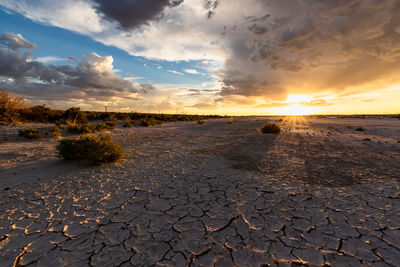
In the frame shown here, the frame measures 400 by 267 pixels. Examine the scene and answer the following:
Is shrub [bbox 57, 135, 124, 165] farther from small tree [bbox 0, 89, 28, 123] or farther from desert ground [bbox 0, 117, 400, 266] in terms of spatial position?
small tree [bbox 0, 89, 28, 123]

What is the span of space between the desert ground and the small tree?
978 centimetres

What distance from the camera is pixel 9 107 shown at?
11586mm

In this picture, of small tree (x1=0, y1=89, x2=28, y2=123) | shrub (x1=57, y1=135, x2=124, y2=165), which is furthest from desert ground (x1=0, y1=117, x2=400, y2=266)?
small tree (x1=0, y1=89, x2=28, y2=123)

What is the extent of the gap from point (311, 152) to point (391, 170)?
234 centimetres

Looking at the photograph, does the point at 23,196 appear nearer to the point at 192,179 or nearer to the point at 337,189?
the point at 192,179

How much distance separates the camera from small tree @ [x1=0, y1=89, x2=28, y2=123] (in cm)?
1110

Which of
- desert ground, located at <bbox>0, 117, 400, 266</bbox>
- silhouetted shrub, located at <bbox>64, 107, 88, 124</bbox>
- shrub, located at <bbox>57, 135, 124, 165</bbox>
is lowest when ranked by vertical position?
desert ground, located at <bbox>0, 117, 400, 266</bbox>

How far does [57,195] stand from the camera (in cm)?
332

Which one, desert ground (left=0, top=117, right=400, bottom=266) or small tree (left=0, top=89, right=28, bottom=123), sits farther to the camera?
small tree (left=0, top=89, right=28, bottom=123)

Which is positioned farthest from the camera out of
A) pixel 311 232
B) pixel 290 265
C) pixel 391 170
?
pixel 391 170

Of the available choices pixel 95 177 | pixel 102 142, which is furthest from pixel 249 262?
pixel 102 142

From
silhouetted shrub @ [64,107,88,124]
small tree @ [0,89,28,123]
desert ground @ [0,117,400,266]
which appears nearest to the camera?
desert ground @ [0,117,400,266]

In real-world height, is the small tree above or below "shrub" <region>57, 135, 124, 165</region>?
above

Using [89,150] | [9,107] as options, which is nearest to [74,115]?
[9,107]
